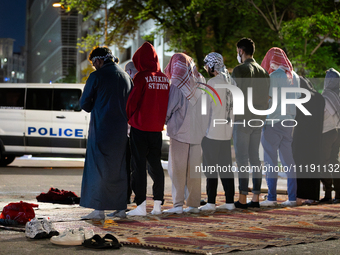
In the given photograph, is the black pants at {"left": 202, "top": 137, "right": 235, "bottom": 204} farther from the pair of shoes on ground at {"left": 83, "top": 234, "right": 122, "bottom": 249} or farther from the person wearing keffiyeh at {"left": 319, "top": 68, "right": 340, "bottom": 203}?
the pair of shoes on ground at {"left": 83, "top": 234, "right": 122, "bottom": 249}

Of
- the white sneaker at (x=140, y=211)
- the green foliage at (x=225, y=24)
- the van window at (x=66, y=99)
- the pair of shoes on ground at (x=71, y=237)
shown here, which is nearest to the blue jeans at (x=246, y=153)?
the white sneaker at (x=140, y=211)

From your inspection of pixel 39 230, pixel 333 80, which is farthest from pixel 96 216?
pixel 333 80

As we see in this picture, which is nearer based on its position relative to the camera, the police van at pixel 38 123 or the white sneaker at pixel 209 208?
the white sneaker at pixel 209 208

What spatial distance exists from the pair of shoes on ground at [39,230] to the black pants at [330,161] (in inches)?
176

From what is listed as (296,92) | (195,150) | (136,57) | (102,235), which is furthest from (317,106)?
(102,235)

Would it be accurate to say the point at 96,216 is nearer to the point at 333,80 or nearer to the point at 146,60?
the point at 146,60

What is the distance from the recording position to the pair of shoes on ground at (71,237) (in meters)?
4.53

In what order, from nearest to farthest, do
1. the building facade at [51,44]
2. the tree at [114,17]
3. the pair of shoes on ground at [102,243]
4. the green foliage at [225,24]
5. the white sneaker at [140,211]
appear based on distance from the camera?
1. the pair of shoes on ground at [102,243]
2. the white sneaker at [140,211]
3. the green foliage at [225,24]
4. the tree at [114,17]
5. the building facade at [51,44]

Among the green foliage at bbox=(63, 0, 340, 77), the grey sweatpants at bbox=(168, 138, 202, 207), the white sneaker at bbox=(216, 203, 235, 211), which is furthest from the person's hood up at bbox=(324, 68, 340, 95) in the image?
the green foliage at bbox=(63, 0, 340, 77)

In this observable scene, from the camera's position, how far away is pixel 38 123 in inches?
516

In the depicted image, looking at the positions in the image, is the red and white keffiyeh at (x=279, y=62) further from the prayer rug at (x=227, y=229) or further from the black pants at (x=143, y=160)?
the black pants at (x=143, y=160)

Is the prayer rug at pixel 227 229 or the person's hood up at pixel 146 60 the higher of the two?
the person's hood up at pixel 146 60

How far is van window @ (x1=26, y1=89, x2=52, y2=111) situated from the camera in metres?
13.1

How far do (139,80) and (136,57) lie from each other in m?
0.37
